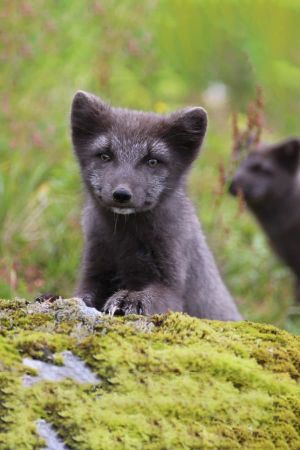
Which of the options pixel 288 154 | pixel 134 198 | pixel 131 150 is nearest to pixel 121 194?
pixel 134 198

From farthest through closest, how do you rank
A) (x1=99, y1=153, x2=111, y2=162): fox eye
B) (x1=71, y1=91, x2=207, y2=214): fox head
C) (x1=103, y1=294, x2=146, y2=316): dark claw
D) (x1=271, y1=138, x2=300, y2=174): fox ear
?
(x1=271, y1=138, x2=300, y2=174): fox ear → (x1=99, y1=153, x2=111, y2=162): fox eye → (x1=71, y1=91, x2=207, y2=214): fox head → (x1=103, y1=294, x2=146, y2=316): dark claw

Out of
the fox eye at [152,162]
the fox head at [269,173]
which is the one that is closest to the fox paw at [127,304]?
the fox eye at [152,162]

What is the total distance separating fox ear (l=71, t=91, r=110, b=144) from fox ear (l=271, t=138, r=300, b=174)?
23.1 feet

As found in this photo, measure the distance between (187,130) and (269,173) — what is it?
23.9 ft

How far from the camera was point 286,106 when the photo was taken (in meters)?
13.9

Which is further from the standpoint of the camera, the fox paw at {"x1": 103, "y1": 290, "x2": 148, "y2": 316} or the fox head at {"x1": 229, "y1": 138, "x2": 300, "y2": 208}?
the fox head at {"x1": 229, "y1": 138, "x2": 300, "y2": 208}

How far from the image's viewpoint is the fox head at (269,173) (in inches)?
488

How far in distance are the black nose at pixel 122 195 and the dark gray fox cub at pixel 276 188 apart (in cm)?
728

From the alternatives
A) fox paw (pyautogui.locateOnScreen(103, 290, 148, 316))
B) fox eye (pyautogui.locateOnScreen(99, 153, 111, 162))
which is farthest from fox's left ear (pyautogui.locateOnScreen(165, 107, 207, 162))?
fox paw (pyautogui.locateOnScreen(103, 290, 148, 316))

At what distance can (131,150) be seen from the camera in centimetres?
525

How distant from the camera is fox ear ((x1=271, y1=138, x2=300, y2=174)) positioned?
12234mm

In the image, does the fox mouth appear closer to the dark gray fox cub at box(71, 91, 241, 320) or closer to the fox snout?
the dark gray fox cub at box(71, 91, 241, 320)

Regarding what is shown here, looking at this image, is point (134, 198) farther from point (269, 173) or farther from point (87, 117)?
point (269, 173)

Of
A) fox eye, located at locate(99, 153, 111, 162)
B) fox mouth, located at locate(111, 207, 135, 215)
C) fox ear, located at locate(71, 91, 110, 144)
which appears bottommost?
fox mouth, located at locate(111, 207, 135, 215)
